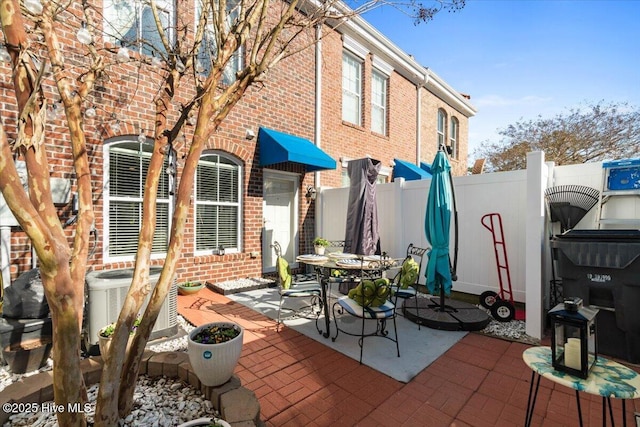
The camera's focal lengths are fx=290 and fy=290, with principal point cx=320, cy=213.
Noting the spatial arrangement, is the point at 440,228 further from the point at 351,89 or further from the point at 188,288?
the point at 351,89

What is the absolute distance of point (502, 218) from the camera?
4902 millimetres

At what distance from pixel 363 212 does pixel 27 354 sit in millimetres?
4871

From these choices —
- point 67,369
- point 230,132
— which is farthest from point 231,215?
point 67,369

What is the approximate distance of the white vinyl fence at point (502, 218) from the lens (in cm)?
385

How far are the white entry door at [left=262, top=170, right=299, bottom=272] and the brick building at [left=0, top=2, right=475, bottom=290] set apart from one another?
0.08ft

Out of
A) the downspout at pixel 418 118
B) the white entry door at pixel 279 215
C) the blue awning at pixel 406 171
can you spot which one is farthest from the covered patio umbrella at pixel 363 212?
the downspout at pixel 418 118

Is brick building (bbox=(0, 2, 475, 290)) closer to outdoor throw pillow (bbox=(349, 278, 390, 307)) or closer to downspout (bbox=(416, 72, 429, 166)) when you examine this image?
downspout (bbox=(416, 72, 429, 166))

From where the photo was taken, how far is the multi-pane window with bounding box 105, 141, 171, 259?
4824mm

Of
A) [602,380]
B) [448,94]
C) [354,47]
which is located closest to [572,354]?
[602,380]

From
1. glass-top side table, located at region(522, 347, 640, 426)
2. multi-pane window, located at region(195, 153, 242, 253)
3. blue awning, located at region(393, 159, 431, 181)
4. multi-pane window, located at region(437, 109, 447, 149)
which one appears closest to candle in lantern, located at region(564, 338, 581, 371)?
glass-top side table, located at region(522, 347, 640, 426)

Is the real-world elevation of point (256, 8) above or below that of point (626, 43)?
below

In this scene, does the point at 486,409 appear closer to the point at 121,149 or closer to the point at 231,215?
the point at 231,215

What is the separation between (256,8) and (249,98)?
446 cm

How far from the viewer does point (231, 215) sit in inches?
250
